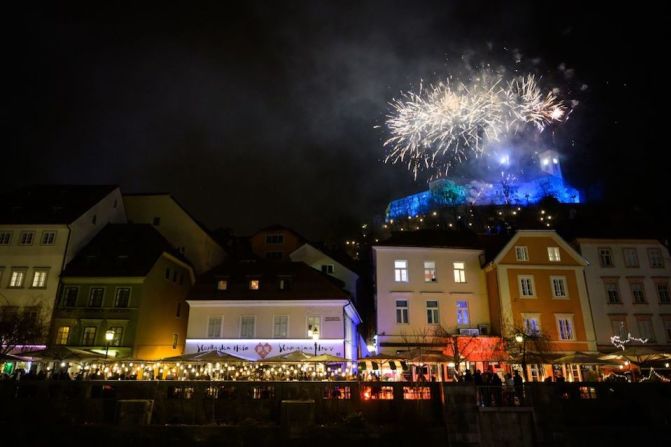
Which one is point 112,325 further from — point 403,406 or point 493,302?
point 493,302

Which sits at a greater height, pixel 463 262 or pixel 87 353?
pixel 463 262

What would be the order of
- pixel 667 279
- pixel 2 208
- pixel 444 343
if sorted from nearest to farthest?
pixel 444 343, pixel 667 279, pixel 2 208

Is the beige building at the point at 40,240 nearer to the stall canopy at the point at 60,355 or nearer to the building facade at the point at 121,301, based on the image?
the building facade at the point at 121,301

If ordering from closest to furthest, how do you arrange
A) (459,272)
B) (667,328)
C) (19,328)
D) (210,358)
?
(210,358) < (19,328) < (667,328) < (459,272)

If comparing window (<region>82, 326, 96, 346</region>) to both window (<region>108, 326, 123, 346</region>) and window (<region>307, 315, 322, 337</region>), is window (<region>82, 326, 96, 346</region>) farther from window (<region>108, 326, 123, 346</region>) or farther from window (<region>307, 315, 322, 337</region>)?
window (<region>307, 315, 322, 337</region>)

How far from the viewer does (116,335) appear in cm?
3766

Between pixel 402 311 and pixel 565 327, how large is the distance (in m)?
12.7

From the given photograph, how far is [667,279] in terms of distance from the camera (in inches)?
1617

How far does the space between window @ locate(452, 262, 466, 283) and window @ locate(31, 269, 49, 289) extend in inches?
1317

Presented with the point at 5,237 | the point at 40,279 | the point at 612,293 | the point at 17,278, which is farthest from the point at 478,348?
the point at 5,237

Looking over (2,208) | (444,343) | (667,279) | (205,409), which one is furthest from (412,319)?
(2,208)

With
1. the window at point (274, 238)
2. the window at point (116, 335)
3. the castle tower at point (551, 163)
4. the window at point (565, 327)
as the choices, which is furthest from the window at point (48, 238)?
the castle tower at point (551, 163)

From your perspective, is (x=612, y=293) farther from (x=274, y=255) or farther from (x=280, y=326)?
(x=274, y=255)

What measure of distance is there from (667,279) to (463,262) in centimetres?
1709
